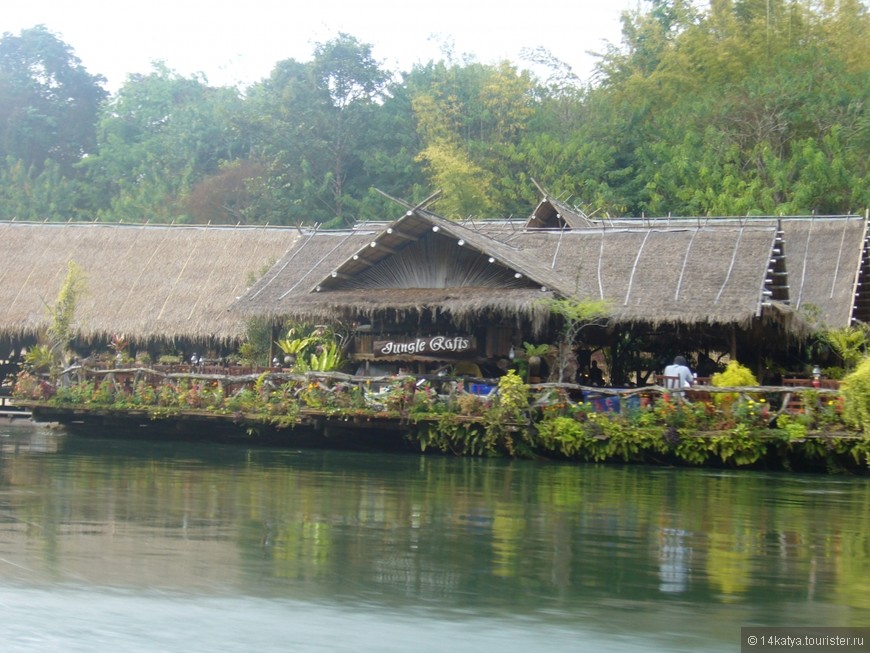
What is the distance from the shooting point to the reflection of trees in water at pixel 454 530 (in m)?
8.30

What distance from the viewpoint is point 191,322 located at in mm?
23125

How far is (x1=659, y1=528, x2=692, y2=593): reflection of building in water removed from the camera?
27.3 ft

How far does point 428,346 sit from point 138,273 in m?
8.99

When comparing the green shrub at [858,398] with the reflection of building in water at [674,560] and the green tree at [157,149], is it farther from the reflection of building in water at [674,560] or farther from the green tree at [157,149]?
the green tree at [157,149]

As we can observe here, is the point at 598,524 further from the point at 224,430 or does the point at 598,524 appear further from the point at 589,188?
the point at 589,188

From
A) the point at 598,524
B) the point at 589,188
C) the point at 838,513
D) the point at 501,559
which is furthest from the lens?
the point at 589,188

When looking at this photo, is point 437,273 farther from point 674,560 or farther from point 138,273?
point 674,560

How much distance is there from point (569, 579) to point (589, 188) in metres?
25.5

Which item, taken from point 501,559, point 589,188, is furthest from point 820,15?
point 501,559

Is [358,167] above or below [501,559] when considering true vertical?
above

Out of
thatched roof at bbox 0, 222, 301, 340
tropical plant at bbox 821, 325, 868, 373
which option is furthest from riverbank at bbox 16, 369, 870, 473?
thatched roof at bbox 0, 222, 301, 340

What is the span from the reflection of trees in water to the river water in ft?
0.11

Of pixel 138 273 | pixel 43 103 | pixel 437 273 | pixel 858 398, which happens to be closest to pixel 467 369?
pixel 437 273

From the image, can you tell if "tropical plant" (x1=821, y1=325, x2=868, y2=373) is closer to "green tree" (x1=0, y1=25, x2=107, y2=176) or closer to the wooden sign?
the wooden sign
